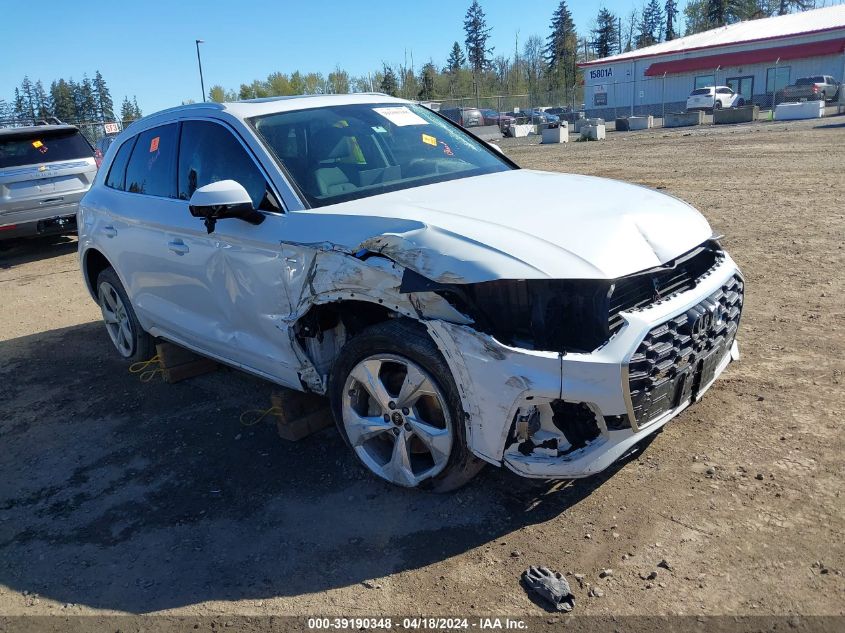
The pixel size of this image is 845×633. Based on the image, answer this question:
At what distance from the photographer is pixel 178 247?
4262 millimetres

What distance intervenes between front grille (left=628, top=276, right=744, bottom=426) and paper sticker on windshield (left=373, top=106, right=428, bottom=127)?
2.24 meters

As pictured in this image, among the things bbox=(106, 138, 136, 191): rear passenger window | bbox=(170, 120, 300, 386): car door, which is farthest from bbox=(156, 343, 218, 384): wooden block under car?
bbox=(106, 138, 136, 191): rear passenger window

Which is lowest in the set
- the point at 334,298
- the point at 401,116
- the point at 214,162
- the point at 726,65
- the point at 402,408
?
the point at 402,408

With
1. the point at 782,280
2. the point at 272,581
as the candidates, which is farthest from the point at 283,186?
the point at 782,280

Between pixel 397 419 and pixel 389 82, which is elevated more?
pixel 389 82

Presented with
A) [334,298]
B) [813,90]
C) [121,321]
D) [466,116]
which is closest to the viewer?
[334,298]

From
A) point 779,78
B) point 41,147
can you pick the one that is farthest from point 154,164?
point 779,78

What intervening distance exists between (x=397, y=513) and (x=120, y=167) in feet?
12.2

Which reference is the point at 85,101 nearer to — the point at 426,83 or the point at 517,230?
the point at 426,83

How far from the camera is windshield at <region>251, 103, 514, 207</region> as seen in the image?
3705 millimetres

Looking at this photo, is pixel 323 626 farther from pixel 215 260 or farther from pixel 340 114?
pixel 340 114

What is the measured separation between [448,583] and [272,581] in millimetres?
752

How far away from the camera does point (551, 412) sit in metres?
2.72

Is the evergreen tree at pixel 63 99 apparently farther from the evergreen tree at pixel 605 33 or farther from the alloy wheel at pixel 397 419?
the alloy wheel at pixel 397 419
